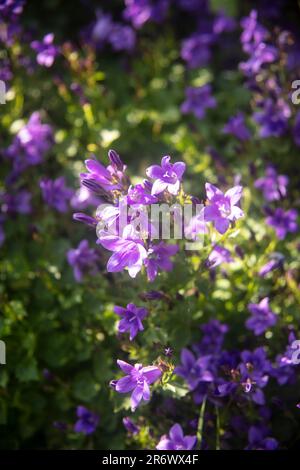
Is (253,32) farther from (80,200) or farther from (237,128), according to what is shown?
(80,200)

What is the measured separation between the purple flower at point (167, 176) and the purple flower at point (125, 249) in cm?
23

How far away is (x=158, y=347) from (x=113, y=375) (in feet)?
2.11

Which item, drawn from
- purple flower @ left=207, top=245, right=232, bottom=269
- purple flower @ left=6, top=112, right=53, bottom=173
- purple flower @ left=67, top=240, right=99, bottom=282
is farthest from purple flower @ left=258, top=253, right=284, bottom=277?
purple flower @ left=6, top=112, right=53, bottom=173

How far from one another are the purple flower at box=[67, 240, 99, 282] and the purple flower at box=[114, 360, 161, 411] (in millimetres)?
838

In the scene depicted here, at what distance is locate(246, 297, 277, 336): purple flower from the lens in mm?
3145

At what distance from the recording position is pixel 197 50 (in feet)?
16.0

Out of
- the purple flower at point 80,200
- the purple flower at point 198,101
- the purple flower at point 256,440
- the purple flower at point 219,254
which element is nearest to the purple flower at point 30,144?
the purple flower at point 80,200

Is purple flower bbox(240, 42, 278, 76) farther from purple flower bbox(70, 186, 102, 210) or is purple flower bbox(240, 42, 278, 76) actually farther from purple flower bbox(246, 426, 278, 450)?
purple flower bbox(246, 426, 278, 450)

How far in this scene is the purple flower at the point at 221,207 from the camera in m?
2.61

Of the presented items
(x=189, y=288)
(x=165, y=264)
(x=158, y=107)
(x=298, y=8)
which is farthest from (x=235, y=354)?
(x=298, y=8)

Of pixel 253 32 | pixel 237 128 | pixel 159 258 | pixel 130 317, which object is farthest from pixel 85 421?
pixel 253 32

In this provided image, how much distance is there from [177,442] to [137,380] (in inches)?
17.9

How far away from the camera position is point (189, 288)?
10.1ft

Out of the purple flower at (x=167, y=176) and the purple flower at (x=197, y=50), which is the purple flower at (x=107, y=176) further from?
the purple flower at (x=197, y=50)
